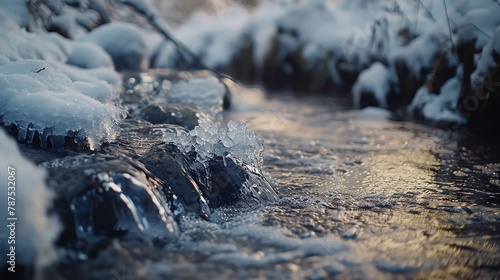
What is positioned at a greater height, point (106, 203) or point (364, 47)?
point (364, 47)

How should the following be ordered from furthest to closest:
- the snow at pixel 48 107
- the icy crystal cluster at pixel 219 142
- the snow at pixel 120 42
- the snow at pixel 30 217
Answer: the snow at pixel 120 42 → the icy crystal cluster at pixel 219 142 → the snow at pixel 48 107 → the snow at pixel 30 217

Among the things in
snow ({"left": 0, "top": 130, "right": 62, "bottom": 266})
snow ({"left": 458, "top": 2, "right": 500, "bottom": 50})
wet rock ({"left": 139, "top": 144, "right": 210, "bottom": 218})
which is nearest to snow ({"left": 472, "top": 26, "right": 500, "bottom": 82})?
snow ({"left": 458, "top": 2, "right": 500, "bottom": 50})

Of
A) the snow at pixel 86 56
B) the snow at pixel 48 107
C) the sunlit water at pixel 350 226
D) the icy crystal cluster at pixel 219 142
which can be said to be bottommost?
the sunlit water at pixel 350 226

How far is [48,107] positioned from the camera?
2363 millimetres

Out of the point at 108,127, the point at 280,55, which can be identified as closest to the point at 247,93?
the point at 280,55

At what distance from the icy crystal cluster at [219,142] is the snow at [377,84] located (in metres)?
3.70

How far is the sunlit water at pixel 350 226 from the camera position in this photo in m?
1.71

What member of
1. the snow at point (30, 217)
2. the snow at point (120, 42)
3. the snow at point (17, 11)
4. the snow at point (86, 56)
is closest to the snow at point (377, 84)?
the snow at point (120, 42)

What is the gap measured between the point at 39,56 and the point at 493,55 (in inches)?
159

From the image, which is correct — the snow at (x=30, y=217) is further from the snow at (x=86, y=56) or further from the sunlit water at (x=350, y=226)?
the snow at (x=86, y=56)

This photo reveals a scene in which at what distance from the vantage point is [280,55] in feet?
29.9

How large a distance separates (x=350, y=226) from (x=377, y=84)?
4491 millimetres

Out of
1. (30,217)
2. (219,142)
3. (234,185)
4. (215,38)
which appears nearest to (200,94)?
(219,142)

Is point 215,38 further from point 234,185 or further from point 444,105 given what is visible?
point 234,185
